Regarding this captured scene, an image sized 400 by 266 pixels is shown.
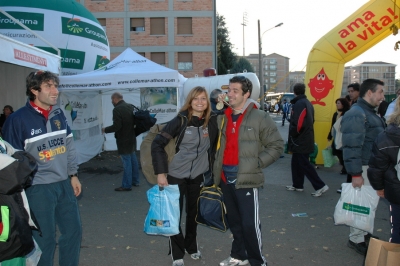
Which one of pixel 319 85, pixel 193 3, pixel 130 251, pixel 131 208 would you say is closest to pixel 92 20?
pixel 319 85

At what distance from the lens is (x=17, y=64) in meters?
6.91

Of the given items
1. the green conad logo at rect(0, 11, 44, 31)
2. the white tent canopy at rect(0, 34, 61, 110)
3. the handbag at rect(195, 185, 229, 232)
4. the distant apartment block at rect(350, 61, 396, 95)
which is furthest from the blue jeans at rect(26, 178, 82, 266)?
the distant apartment block at rect(350, 61, 396, 95)

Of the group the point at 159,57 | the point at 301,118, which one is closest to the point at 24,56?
the point at 301,118

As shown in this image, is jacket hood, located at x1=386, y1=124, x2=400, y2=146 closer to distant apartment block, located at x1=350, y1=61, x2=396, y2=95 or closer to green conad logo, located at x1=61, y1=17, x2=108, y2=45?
green conad logo, located at x1=61, y1=17, x2=108, y2=45

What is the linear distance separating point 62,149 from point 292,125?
4.99m

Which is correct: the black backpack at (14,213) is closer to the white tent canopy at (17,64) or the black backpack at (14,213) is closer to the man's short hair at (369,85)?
the man's short hair at (369,85)

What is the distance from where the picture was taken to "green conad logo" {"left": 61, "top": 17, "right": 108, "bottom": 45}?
11.9 metres

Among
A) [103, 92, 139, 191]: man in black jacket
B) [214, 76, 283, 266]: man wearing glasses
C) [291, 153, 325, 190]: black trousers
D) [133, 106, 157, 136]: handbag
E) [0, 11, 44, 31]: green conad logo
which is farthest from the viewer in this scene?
[0, 11, 44, 31]: green conad logo

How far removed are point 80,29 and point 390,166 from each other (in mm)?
11070

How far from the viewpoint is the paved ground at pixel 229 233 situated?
14.8 feet

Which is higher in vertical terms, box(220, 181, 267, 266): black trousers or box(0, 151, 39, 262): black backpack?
box(0, 151, 39, 262): black backpack

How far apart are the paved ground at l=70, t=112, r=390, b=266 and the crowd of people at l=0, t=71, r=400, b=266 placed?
1.28 ft

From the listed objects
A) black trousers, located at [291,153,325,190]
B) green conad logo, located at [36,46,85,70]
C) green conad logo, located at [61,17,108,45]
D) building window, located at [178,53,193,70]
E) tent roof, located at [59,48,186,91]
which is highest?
building window, located at [178,53,193,70]

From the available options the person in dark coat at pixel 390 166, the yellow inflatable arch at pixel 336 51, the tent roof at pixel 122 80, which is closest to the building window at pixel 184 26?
the tent roof at pixel 122 80
